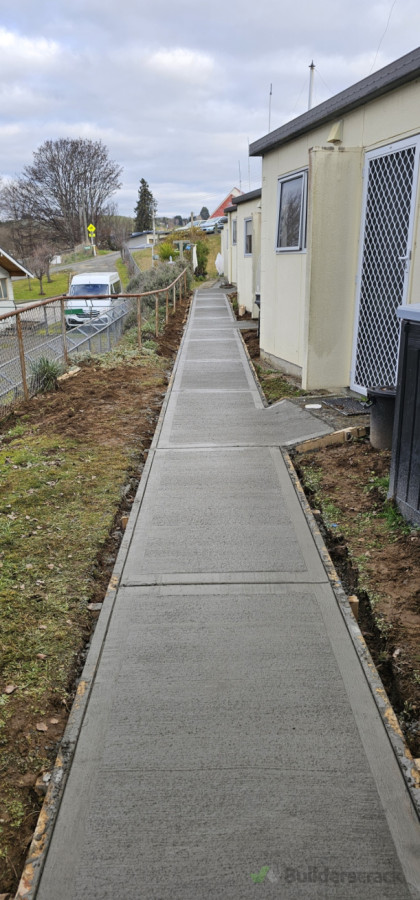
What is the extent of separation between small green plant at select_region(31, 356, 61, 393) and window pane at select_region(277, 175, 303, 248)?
3908 millimetres

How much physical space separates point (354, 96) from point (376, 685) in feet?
19.7

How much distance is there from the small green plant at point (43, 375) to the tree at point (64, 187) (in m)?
62.8

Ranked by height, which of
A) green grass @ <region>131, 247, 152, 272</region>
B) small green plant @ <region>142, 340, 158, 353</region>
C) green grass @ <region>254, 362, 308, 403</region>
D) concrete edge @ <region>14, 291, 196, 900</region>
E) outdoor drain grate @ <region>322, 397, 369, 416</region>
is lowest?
concrete edge @ <region>14, 291, 196, 900</region>

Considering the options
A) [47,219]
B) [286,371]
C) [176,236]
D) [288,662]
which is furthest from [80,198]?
[288,662]

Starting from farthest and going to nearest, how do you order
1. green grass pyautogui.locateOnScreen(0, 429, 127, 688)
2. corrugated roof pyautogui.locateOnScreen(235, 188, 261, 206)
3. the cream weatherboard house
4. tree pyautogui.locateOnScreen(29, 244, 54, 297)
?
tree pyautogui.locateOnScreen(29, 244, 54, 297)
corrugated roof pyautogui.locateOnScreen(235, 188, 261, 206)
the cream weatherboard house
green grass pyautogui.locateOnScreen(0, 429, 127, 688)

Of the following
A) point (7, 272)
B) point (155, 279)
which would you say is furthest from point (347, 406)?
point (7, 272)

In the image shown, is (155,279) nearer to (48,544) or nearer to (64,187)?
(48,544)

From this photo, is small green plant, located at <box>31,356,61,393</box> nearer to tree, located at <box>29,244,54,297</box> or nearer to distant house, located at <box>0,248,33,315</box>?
distant house, located at <box>0,248,33,315</box>

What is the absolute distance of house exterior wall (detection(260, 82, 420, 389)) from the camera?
19.8 ft

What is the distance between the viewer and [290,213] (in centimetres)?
893

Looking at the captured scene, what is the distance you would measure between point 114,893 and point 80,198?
72664 millimetres

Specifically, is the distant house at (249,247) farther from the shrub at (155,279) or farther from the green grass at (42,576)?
the green grass at (42,576)

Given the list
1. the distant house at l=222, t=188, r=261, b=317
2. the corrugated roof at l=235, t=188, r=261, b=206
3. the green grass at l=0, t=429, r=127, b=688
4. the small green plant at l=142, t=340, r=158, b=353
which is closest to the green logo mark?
the green grass at l=0, t=429, r=127, b=688

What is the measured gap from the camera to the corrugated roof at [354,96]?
217 inches
